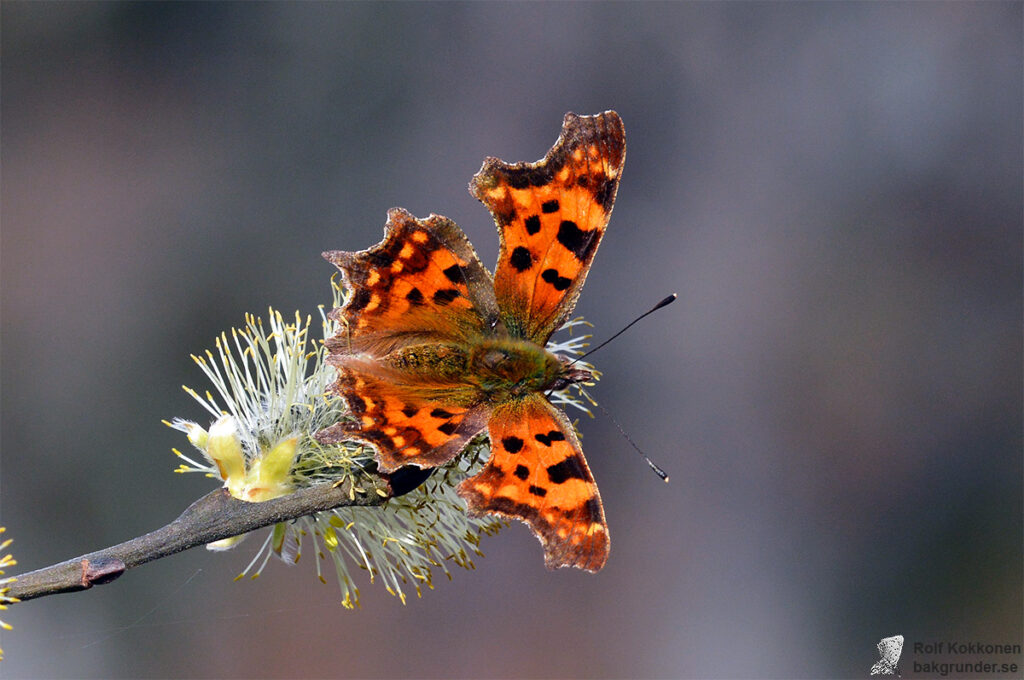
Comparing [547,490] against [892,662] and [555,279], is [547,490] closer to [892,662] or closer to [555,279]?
[555,279]

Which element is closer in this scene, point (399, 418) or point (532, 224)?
point (399, 418)

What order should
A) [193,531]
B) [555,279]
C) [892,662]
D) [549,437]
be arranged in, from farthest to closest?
[892,662], [555,279], [549,437], [193,531]

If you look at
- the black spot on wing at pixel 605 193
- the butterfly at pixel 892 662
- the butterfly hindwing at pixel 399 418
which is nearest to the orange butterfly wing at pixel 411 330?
the butterfly hindwing at pixel 399 418

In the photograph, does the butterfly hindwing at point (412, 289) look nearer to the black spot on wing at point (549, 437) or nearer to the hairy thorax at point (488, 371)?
the hairy thorax at point (488, 371)

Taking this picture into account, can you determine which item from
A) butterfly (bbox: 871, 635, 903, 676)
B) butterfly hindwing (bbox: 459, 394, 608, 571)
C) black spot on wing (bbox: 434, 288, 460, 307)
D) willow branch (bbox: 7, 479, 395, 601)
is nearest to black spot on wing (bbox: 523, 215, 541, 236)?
black spot on wing (bbox: 434, 288, 460, 307)

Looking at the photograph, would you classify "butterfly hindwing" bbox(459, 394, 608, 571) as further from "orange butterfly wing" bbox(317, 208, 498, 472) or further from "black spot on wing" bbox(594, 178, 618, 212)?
"black spot on wing" bbox(594, 178, 618, 212)

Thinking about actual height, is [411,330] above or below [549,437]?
above

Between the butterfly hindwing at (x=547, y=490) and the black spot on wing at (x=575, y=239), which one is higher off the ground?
the black spot on wing at (x=575, y=239)

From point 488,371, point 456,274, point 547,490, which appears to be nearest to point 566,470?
point 547,490
